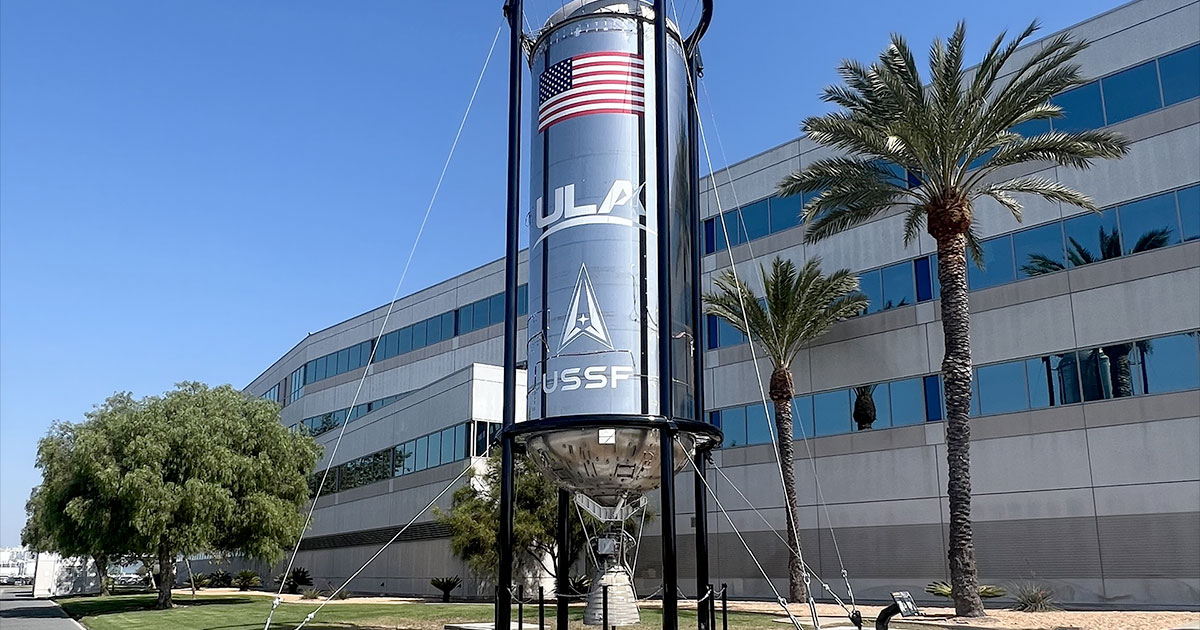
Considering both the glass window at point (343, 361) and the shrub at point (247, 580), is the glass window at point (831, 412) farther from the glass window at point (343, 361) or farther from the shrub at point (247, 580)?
the shrub at point (247, 580)

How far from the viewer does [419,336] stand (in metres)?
58.4

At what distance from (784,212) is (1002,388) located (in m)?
11.7

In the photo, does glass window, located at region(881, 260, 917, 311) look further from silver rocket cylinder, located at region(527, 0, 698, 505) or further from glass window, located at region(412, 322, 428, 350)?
glass window, located at region(412, 322, 428, 350)

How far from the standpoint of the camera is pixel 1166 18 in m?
29.8

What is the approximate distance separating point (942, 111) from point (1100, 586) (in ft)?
47.2

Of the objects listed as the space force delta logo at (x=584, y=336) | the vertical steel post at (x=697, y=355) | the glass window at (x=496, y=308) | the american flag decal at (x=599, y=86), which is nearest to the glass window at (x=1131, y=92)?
the vertical steel post at (x=697, y=355)

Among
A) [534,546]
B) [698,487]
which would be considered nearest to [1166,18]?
[698,487]

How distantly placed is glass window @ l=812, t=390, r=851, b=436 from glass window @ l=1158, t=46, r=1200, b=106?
14002 millimetres

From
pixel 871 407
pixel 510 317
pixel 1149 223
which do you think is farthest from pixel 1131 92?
pixel 510 317

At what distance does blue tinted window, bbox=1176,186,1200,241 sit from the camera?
28109mm

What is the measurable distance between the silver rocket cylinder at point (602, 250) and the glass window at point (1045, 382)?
18412 mm

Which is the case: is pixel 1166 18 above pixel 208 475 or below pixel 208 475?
above

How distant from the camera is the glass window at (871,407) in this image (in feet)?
114

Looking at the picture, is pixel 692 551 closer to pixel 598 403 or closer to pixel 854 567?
pixel 854 567
